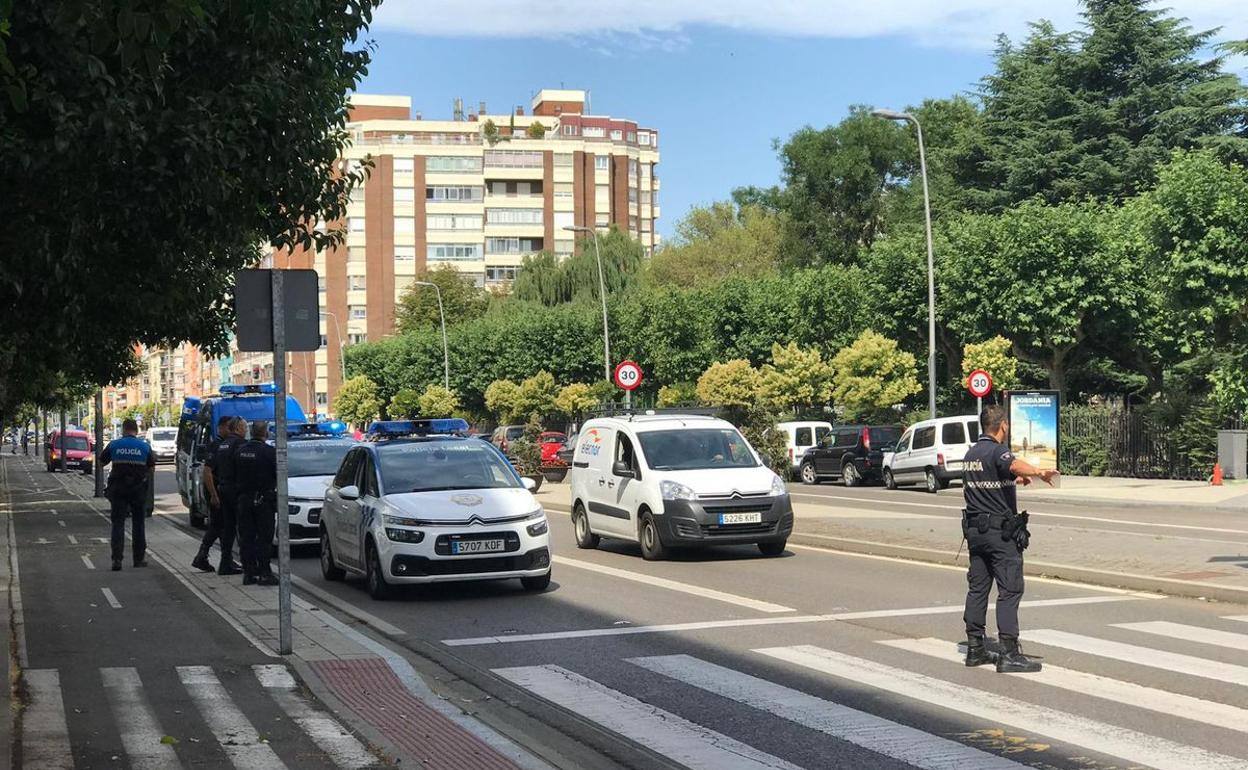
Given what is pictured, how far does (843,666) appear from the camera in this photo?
10.3m

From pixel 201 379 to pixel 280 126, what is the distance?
165709 millimetres

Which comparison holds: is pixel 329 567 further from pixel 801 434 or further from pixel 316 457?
pixel 801 434

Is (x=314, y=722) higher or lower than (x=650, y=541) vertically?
lower

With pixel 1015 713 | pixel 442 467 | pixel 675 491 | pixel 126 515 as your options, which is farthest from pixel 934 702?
pixel 126 515

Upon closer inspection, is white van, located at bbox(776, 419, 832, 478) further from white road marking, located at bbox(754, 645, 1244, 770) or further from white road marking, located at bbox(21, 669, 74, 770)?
white road marking, located at bbox(21, 669, 74, 770)

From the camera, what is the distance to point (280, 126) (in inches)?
462

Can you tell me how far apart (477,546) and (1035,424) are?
2274 centimetres

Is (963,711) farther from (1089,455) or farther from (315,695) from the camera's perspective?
(1089,455)

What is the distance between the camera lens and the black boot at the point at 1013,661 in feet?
32.4

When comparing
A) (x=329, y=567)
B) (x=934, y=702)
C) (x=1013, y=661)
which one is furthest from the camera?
(x=329, y=567)

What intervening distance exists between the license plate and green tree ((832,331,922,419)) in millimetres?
33400

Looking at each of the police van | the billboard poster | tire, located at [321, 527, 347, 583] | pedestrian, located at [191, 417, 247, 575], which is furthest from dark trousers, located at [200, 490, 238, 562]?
the billboard poster

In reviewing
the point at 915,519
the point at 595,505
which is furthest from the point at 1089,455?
the point at 595,505

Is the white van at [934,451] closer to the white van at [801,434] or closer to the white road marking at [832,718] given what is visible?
the white van at [801,434]
